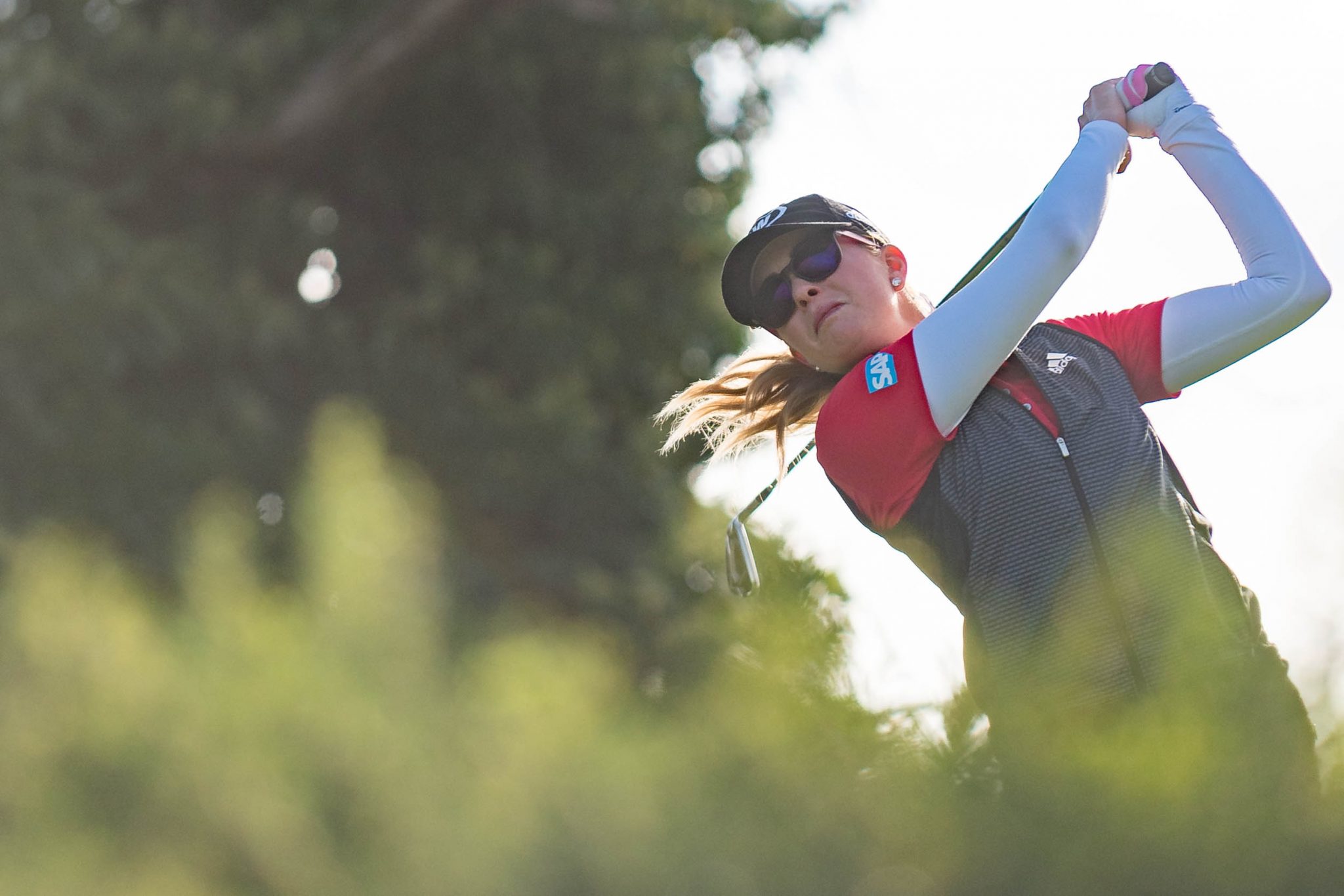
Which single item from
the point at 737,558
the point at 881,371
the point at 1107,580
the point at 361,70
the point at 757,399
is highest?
the point at 361,70

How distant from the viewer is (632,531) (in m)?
10.2

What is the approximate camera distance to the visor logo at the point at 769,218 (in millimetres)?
2414

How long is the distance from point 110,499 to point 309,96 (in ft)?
9.70

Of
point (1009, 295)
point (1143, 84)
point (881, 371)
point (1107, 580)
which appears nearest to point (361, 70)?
point (1143, 84)

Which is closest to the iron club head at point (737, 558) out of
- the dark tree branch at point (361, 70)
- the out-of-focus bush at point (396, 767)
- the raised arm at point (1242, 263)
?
the raised arm at point (1242, 263)

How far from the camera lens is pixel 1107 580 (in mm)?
1028

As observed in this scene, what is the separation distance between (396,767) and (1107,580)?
2.22 feet

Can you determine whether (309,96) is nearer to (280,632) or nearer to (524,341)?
(524,341)

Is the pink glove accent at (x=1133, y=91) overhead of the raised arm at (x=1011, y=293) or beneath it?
overhead

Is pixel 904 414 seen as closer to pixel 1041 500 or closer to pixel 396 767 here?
pixel 1041 500

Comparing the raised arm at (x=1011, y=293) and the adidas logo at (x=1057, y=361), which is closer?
the raised arm at (x=1011, y=293)

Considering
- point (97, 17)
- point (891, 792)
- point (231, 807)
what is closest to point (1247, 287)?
point (891, 792)

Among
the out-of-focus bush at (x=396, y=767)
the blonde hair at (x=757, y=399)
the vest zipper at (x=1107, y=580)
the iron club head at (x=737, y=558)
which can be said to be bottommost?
Answer: the out-of-focus bush at (x=396, y=767)

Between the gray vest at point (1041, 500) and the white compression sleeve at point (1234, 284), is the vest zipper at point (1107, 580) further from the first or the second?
the white compression sleeve at point (1234, 284)
